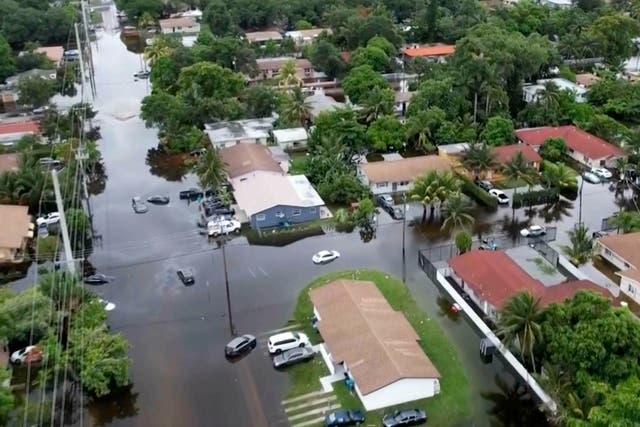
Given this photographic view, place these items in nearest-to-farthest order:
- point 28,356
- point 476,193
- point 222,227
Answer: point 28,356, point 222,227, point 476,193

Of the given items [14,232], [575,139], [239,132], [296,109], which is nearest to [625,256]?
[575,139]

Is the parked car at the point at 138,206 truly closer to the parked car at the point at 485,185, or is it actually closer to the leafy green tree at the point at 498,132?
the parked car at the point at 485,185

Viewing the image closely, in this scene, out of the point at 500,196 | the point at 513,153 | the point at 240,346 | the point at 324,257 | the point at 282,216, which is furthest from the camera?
the point at 513,153

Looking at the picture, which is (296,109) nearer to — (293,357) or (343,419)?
(293,357)

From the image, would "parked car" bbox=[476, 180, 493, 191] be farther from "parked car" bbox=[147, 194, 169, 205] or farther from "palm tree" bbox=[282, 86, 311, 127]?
"parked car" bbox=[147, 194, 169, 205]

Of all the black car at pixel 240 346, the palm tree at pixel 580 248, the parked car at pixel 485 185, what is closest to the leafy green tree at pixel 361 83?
the parked car at pixel 485 185

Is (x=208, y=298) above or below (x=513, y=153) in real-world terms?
below
